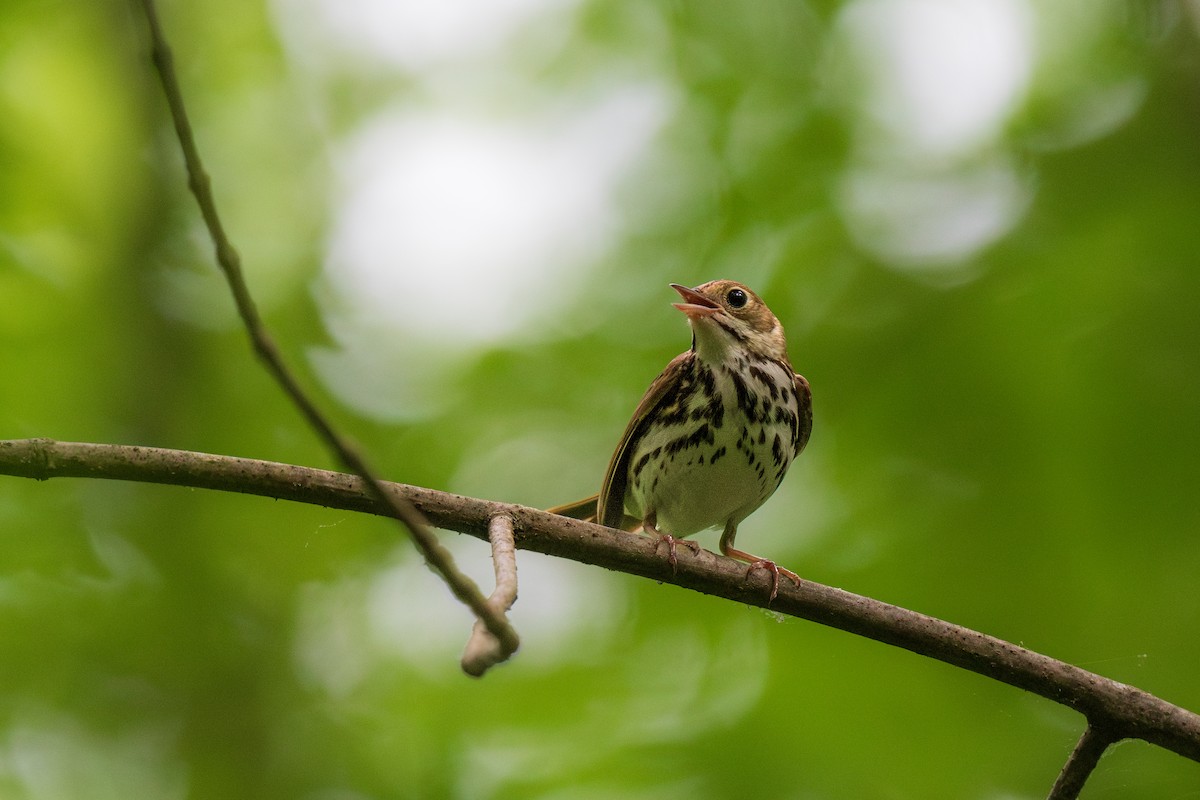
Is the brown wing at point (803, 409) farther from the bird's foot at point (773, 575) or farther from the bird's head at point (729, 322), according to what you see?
the bird's foot at point (773, 575)

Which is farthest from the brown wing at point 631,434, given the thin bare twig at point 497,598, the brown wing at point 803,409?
the thin bare twig at point 497,598

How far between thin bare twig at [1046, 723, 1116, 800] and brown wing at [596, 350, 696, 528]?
2564mm

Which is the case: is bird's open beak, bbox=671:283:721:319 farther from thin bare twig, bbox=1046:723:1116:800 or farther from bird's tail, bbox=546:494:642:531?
thin bare twig, bbox=1046:723:1116:800

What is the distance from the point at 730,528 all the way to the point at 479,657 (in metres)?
3.68

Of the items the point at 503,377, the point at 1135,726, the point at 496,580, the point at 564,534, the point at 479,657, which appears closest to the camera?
the point at 479,657

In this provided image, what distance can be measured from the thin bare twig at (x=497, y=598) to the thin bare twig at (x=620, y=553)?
7.4 inches

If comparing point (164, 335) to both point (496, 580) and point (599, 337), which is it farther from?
point (496, 580)

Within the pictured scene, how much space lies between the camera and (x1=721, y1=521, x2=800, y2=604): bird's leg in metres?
3.69

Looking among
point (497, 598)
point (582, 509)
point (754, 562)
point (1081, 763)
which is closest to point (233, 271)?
point (497, 598)

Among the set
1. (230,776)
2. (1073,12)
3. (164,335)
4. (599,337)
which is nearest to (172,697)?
(230,776)

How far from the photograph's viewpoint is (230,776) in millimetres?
5031

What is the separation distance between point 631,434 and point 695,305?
26.1 inches

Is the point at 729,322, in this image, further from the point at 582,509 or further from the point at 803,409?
the point at 582,509

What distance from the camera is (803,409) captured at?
5.43 meters
